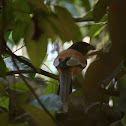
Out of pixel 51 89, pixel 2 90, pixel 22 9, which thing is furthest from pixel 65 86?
pixel 22 9

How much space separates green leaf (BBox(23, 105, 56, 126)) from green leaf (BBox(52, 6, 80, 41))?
0.24 meters

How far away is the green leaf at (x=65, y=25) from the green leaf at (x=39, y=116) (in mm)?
244

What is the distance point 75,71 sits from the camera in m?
1.81

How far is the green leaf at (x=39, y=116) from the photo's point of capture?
65cm

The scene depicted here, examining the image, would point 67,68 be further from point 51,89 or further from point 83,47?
point 83,47

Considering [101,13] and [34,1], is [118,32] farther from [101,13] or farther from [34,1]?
[101,13]

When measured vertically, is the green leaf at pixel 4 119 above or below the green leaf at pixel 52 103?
below

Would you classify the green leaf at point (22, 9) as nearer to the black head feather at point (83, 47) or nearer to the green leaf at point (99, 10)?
the green leaf at point (99, 10)

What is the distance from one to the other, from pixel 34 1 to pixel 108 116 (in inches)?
23.4

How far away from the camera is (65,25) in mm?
653

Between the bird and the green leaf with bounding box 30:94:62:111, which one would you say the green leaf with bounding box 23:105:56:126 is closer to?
the green leaf with bounding box 30:94:62:111

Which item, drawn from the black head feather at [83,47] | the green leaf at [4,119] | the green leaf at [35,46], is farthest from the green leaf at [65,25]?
the black head feather at [83,47]

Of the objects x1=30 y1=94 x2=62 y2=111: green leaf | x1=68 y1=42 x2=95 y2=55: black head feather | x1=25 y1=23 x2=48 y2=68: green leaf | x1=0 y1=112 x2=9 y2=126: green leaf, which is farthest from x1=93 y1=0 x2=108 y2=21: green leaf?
x1=68 y1=42 x2=95 y2=55: black head feather

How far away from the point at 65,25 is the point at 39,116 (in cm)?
30
